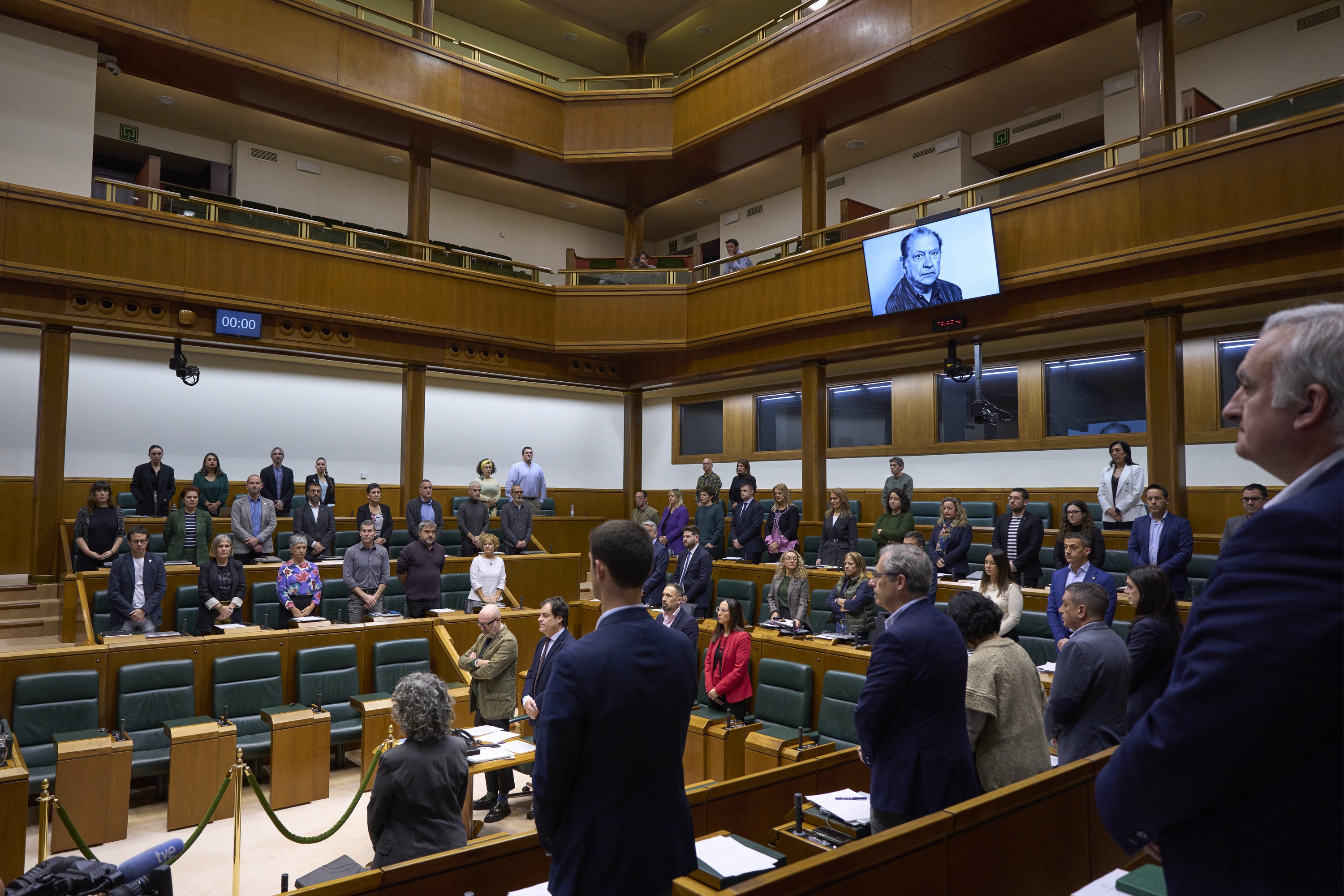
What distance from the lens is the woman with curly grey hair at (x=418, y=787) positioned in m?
2.82

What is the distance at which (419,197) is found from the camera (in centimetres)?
1091

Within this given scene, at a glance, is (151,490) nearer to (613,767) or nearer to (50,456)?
(50,456)

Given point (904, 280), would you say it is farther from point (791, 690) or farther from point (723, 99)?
point (791, 690)

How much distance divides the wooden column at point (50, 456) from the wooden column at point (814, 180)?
8.45 meters

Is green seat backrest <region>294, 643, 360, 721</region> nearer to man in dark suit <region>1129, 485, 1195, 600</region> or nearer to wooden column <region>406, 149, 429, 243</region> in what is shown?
man in dark suit <region>1129, 485, 1195, 600</region>

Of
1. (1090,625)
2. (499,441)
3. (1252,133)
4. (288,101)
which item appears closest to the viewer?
(1090,625)

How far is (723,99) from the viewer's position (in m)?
10.8

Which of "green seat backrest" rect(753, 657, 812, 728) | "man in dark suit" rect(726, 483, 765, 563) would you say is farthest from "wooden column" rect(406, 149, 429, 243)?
"green seat backrest" rect(753, 657, 812, 728)

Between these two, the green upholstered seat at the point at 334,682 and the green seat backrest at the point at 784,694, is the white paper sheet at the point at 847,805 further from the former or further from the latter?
the green upholstered seat at the point at 334,682

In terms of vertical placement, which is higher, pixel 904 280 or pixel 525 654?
pixel 904 280

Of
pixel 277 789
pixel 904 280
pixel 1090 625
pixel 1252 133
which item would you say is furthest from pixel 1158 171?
pixel 277 789

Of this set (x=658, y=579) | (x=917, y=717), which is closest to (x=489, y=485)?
(x=658, y=579)

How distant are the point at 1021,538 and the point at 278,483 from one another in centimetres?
746

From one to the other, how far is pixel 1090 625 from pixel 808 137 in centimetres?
909
